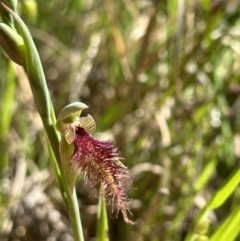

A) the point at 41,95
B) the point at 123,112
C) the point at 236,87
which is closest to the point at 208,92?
the point at 236,87

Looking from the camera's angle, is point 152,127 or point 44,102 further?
point 152,127

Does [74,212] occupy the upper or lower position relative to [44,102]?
lower

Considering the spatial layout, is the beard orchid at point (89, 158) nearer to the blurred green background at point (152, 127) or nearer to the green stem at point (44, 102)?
the green stem at point (44, 102)

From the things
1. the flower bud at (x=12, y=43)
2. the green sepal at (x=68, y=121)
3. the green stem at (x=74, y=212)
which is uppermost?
the flower bud at (x=12, y=43)

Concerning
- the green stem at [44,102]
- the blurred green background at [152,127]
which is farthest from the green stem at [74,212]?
the blurred green background at [152,127]

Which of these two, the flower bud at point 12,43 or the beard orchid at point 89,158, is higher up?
the flower bud at point 12,43

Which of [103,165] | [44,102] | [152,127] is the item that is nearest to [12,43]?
[44,102]

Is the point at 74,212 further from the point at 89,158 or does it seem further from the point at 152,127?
the point at 152,127
